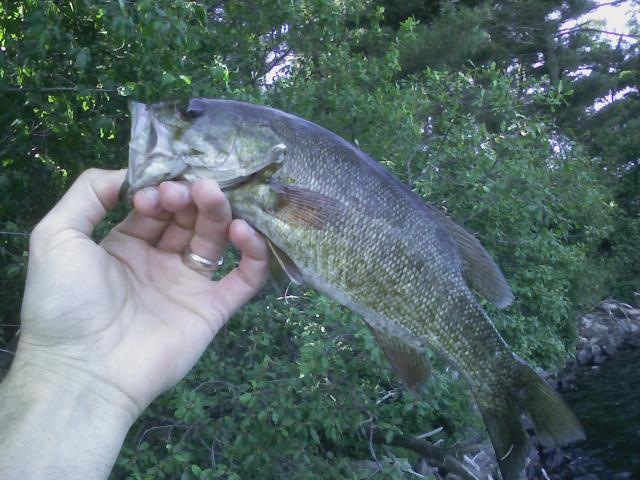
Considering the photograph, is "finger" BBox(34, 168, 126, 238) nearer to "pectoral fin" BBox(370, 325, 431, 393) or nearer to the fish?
the fish

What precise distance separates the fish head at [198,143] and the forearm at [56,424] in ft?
2.26

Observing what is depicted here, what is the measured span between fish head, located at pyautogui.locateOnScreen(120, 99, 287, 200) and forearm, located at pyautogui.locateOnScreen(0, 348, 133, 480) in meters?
0.69

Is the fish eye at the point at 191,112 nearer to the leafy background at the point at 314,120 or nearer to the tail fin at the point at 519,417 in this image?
the leafy background at the point at 314,120

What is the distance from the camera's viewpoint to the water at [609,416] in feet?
30.5

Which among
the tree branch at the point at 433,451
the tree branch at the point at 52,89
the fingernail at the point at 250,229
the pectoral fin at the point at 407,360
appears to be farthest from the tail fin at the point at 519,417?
the tree branch at the point at 52,89

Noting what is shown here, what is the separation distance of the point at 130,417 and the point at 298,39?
586 centimetres

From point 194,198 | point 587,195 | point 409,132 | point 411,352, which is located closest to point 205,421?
point 411,352

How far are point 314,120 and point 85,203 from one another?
4814 mm

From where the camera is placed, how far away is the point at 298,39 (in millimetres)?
7242

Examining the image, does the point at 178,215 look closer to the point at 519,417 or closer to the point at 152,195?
the point at 152,195

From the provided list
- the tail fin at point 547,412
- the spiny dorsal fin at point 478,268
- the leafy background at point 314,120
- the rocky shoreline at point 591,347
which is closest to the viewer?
the spiny dorsal fin at point 478,268

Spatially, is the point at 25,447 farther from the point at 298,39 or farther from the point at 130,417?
the point at 298,39

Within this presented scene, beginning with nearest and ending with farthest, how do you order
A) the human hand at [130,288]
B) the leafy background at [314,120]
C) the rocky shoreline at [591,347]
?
the human hand at [130,288] → the leafy background at [314,120] → the rocky shoreline at [591,347]

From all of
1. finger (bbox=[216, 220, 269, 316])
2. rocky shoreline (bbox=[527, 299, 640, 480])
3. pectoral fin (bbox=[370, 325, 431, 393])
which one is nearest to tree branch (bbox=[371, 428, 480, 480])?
pectoral fin (bbox=[370, 325, 431, 393])
